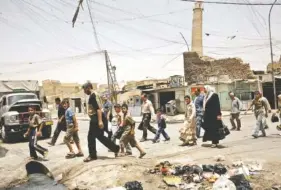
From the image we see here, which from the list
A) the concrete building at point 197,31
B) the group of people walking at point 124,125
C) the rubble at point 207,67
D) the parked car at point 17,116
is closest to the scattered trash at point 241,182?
the group of people walking at point 124,125

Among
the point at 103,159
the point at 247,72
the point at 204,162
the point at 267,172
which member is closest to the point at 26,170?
the point at 103,159

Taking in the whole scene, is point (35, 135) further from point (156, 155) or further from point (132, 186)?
point (132, 186)

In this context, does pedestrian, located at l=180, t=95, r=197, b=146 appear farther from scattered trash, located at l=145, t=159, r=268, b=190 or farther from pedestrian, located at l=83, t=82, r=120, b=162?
pedestrian, located at l=83, t=82, r=120, b=162

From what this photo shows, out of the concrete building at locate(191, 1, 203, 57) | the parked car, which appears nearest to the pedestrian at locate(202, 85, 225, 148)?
the parked car

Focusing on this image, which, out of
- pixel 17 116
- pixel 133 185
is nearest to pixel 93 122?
pixel 133 185

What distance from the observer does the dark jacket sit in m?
9.05

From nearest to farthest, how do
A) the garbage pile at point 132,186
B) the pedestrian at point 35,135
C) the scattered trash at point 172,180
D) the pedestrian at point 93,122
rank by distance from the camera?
the garbage pile at point 132,186
the scattered trash at point 172,180
the pedestrian at point 93,122
the pedestrian at point 35,135

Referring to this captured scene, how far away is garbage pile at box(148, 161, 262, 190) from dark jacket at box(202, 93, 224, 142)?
217 cm

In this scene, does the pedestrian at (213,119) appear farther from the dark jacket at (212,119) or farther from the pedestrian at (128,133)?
the pedestrian at (128,133)

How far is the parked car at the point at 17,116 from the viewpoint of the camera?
49.2 ft

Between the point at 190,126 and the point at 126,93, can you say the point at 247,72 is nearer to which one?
the point at 126,93

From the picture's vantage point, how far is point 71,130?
29.3 feet

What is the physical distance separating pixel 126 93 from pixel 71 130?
110 ft

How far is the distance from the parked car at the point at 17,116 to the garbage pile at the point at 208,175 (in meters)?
9.69
